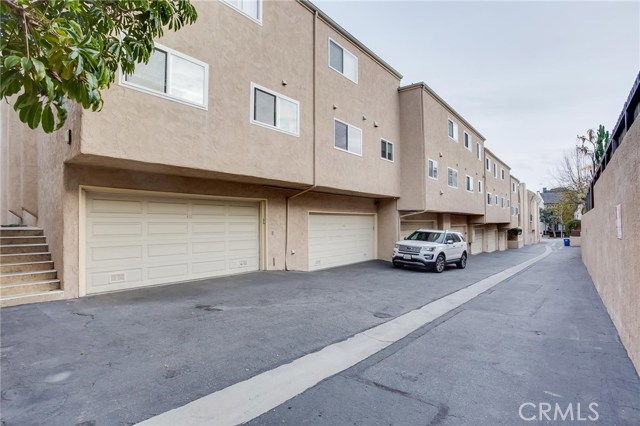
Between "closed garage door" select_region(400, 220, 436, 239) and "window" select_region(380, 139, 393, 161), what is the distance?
4299mm

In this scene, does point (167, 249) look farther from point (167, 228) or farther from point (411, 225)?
point (411, 225)

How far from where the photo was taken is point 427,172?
53.8ft

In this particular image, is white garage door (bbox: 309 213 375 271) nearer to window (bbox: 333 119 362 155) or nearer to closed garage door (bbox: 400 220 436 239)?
closed garage door (bbox: 400 220 436 239)

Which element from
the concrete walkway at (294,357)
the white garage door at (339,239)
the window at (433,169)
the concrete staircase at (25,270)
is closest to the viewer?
the concrete walkway at (294,357)

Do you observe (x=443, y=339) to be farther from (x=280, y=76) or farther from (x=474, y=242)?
(x=474, y=242)

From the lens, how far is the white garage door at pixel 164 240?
7723 mm

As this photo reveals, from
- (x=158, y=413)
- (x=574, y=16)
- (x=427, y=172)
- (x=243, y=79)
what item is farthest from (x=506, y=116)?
(x=158, y=413)

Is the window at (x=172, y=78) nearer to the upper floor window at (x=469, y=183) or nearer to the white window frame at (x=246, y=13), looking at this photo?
the white window frame at (x=246, y=13)

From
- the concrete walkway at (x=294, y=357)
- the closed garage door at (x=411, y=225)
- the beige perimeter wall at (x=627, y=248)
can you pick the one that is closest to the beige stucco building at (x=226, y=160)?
the concrete walkway at (x=294, y=357)

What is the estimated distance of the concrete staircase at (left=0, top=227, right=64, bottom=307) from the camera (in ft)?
22.0

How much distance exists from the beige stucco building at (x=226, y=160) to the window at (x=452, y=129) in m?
4.59

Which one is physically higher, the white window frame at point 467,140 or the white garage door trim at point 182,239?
the white window frame at point 467,140

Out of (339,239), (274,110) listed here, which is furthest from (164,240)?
(339,239)

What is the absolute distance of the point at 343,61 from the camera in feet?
43.0
